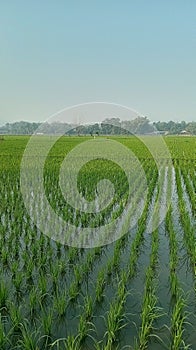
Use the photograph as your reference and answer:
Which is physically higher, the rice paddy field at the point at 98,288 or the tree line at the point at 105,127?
the tree line at the point at 105,127

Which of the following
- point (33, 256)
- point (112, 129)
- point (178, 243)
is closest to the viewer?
point (33, 256)

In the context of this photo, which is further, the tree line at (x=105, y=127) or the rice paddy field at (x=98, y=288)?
the tree line at (x=105, y=127)

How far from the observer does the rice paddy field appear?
2.64 m

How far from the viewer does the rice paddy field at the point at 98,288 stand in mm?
2637

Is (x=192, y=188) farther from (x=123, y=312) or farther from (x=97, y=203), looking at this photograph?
(x=123, y=312)

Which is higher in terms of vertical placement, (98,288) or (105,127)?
(105,127)

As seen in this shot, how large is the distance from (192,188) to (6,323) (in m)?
6.41

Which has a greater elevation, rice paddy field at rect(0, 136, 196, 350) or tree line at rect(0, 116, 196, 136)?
tree line at rect(0, 116, 196, 136)

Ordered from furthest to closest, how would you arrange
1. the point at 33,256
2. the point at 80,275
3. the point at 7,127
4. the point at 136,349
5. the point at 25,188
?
the point at 7,127 → the point at 25,188 → the point at 33,256 → the point at 80,275 → the point at 136,349

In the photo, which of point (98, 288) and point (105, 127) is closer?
point (98, 288)

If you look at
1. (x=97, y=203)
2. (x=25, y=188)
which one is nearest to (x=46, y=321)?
(x=97, y=203)

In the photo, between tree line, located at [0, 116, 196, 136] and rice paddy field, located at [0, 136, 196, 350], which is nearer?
rice paddy field, located at [0, 136, 196, 350]

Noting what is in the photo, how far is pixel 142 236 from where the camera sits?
500 centimetres

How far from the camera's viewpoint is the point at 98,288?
3.21 meters
